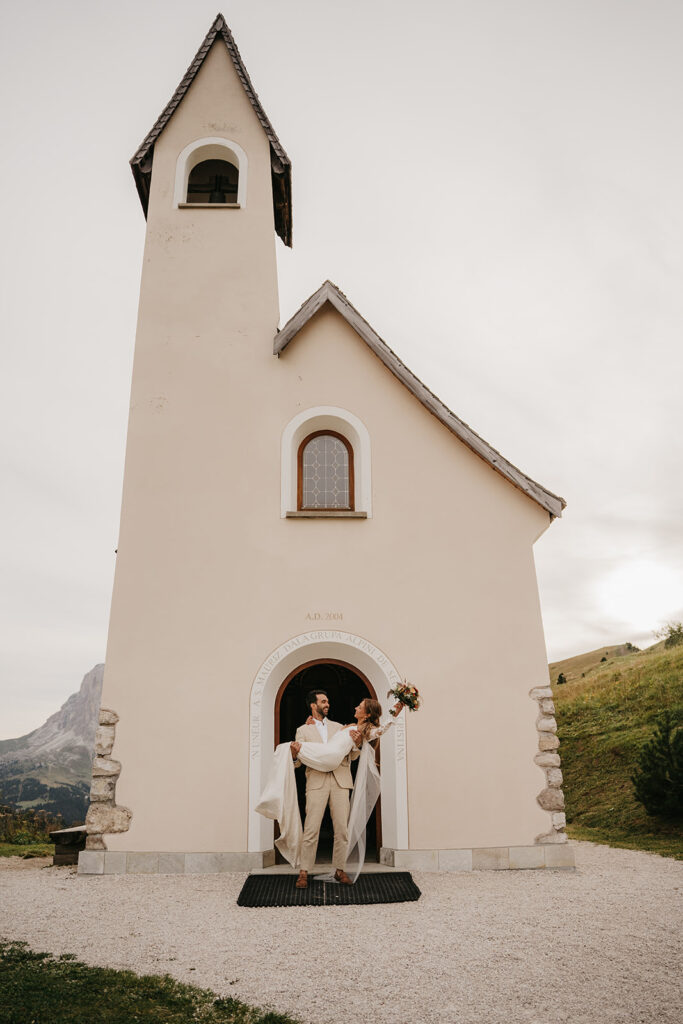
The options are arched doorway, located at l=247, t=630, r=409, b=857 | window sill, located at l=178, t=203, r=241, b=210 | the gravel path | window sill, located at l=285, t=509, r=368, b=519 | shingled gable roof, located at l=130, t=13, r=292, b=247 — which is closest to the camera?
the gravel path

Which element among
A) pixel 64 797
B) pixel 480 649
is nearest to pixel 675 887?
pixel 480 649

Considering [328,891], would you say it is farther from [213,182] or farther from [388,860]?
[213,182]

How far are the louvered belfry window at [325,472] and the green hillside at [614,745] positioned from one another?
655 centimetres

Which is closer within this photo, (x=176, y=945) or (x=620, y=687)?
(x=176, y=945)

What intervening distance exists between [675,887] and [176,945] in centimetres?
510

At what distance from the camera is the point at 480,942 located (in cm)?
496

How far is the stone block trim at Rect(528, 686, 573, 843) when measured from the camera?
26.6ft

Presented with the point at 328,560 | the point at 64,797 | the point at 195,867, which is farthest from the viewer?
the point at 64,797

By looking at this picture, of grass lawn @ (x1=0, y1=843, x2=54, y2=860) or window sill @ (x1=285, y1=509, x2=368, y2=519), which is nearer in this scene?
window sill @ (x1=285, y1=509, x2=368, y2=519)

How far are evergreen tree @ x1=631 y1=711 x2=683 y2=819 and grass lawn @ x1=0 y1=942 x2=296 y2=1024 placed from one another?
8719 millimetres

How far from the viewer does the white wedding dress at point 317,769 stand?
6.97 metres

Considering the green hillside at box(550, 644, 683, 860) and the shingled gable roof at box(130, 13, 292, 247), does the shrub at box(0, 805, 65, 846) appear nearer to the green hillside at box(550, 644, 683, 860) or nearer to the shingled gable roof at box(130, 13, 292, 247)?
the green hillside at box(550, 644, 683, 860)

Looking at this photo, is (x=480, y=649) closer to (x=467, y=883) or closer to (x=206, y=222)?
(x=467, y=883)

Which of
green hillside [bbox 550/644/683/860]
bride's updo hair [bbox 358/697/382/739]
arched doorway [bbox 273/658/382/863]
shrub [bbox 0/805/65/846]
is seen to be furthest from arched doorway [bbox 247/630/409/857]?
shrub [bbox 0/805/65/846]
